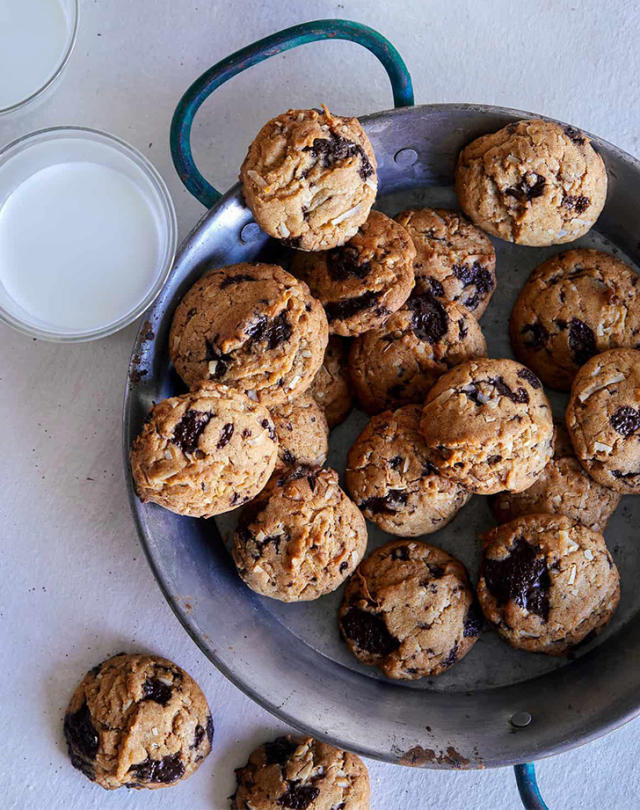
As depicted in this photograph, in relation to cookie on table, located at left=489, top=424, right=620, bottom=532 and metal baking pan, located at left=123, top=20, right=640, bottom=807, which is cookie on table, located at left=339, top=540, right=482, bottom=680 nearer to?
metal baking pan, located at left=123, top=20, right=640, bottom=807

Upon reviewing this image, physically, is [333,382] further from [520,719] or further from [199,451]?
[520,719]

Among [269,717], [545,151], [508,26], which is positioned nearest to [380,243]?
[545,151]

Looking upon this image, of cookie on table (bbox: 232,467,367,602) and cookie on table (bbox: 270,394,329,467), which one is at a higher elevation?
cookie on table (bbox: 270,394,329,467)

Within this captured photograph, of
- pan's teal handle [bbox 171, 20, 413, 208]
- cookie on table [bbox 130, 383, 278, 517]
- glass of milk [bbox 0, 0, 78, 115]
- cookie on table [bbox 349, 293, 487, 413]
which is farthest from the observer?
glass of milk [bbox 0, 0, 78, 115]

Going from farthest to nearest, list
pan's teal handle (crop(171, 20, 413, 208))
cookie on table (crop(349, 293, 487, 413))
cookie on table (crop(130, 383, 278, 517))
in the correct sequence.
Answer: cookie on table (crop(349, 293, 487, 413)) → pan's teal handle (crop(171, 20, 413, 208)) → cookie on table (crop(130, 383, 278, 517))

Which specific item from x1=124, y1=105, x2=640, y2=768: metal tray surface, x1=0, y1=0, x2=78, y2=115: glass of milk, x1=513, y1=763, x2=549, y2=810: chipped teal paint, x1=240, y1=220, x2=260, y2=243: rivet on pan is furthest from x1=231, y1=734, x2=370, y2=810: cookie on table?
x1=0, y1=0, x2=78, y2=115: glass of milk

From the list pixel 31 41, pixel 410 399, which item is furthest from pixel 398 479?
pixel 31 41

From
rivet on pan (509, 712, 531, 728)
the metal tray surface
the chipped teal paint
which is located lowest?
the chipped teal paint
